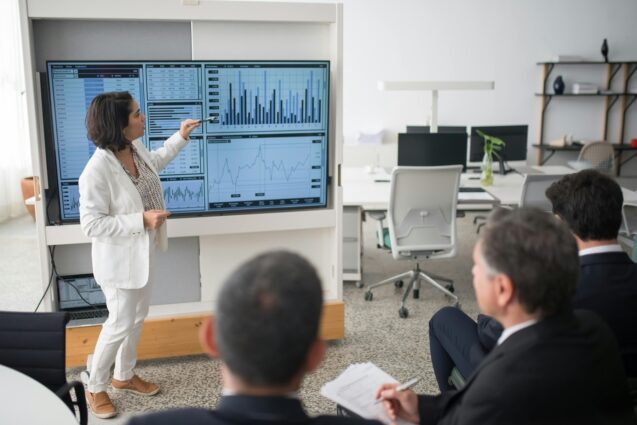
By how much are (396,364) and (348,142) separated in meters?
4.73

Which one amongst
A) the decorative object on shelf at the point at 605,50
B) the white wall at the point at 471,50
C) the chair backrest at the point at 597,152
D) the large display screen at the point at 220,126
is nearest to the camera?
the large display screen at the point at 220,126

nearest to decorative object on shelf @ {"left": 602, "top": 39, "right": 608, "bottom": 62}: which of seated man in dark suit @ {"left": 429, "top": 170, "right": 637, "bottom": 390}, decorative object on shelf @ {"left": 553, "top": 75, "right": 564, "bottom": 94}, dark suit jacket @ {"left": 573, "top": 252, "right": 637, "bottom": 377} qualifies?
decorative object on shelf @ {"left": 553, "top": 75, "right": 564, "bottom": 94}

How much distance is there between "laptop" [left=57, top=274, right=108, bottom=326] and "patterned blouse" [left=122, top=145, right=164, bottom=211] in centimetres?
78

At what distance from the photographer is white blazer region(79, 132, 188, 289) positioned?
9.85 feet

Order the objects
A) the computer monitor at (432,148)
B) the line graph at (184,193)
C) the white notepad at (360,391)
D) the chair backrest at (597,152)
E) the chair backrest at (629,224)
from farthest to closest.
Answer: the chair backrest at (597,152) → the computer monitor at (432,148) → the chair backrest at (629,224) → the line graph at (184,193) → the white notepad at (360,391)

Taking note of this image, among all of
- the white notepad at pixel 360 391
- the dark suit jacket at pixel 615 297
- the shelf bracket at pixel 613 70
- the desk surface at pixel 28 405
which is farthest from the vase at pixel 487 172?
the desk surface at pixel 28 405

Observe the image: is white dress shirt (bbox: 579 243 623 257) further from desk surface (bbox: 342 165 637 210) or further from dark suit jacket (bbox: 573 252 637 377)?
desk surface (bbox: 342 165 637 210)

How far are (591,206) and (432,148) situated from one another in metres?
3.28

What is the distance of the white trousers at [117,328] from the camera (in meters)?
3.17

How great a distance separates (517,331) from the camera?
1.60m

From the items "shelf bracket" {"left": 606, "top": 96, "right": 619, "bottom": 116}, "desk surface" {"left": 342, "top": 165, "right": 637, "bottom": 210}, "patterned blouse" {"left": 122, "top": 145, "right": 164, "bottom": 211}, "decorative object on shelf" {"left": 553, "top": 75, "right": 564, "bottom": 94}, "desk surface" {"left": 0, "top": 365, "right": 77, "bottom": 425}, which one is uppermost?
"decorative object on shelf" {"left": 553, "top": 75, "right": 564, "bottom": 94}

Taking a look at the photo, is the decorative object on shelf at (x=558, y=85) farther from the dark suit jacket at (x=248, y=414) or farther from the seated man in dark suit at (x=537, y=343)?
the dark suit jacket at (x=248, y=414)

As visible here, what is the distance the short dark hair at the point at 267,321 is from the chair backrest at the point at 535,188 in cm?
371

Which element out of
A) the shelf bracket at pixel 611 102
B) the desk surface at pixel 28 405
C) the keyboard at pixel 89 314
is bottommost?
the keyboard at pixel 89 314
